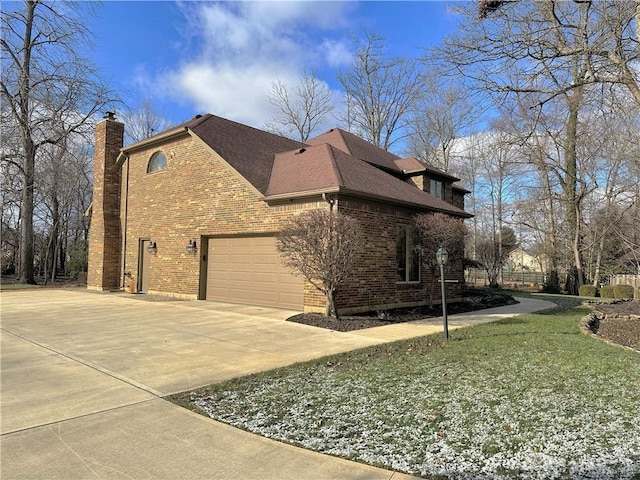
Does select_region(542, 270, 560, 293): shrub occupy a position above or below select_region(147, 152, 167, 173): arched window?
below

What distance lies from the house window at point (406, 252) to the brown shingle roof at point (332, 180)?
0.86 metres

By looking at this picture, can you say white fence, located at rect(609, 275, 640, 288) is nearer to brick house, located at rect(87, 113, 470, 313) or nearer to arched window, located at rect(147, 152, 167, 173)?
brick house, located at rect(87, 113, 470, 313)

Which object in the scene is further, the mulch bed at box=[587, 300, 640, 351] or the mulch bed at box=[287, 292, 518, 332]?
the mulch bed at box=[287, 292, 518, 332]

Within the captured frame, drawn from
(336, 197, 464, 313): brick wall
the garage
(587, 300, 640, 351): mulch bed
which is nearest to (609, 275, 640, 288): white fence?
(587, 300, 640, 351): mulch bed

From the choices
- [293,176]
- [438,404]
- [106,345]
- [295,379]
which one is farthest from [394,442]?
[293,176]

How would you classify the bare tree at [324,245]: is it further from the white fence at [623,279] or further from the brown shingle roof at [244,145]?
the white fence at [623,279]

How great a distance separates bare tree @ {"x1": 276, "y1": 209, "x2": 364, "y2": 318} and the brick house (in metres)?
0.98

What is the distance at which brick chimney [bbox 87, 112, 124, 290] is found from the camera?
18.7m

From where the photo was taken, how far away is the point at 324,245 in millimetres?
9656

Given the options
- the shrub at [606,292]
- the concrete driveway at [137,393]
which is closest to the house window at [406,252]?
the concrete driveway at [137,393]

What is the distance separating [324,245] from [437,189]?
30.6 ft

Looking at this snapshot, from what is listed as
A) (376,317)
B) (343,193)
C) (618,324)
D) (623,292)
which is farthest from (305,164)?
(623,292)

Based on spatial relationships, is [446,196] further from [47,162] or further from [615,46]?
[47,162]

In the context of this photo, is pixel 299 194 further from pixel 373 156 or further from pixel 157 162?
pixel 157 162
